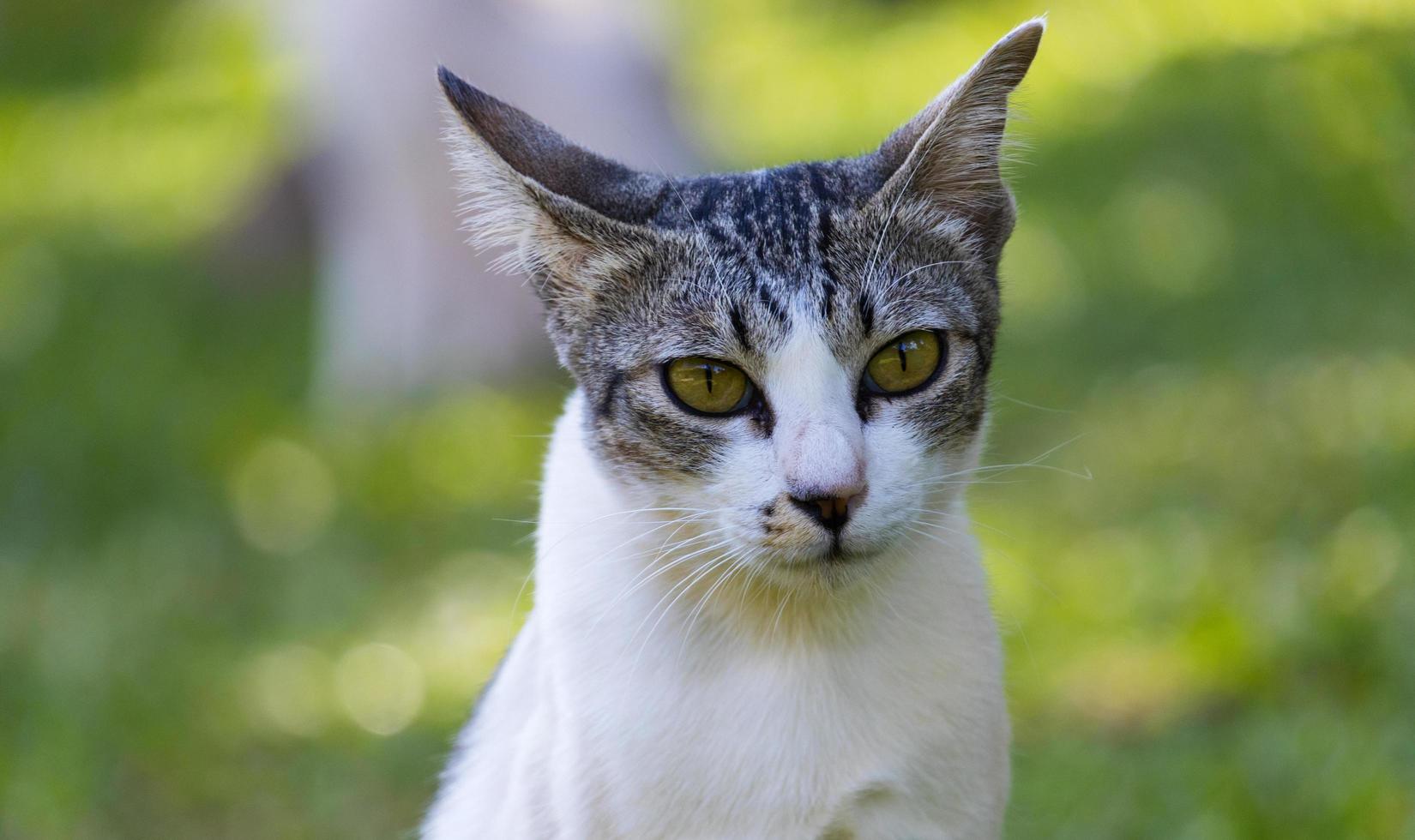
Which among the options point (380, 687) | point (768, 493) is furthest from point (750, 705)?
point (380, 687)

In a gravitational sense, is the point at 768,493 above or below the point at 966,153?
below

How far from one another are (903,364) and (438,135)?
209 inches

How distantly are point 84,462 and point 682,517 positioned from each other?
207 inches

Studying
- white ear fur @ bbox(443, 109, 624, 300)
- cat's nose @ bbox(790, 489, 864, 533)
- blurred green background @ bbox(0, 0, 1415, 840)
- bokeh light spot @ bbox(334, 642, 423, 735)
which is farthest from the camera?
bokeh light spot @ bbox(334, 642, 423, 735)

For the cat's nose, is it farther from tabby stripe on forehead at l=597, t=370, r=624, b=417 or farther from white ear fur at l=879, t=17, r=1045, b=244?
white ear fur at l=879, t=17, r=1045, b=244

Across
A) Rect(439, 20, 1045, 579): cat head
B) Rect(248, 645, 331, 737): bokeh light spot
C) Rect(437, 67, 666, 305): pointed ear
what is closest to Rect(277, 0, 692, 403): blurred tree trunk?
Rect(248, 645, 331, 737): bokeh light spot

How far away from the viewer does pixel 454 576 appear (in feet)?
19.2

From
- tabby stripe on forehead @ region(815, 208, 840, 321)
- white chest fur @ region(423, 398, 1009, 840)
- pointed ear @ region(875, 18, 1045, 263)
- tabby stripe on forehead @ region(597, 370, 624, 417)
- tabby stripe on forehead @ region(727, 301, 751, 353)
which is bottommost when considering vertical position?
white chest fur @ region(423, 398, 1009, 840)

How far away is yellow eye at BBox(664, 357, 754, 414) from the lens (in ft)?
8.79

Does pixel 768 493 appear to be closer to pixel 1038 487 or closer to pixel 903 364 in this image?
pixel 903 364

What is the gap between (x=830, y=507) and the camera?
2.48 m

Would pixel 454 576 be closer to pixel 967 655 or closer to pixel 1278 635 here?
pixel 1278 635

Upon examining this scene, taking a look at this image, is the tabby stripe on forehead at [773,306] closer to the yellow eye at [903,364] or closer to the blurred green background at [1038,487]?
the yellow eye at [903,364]

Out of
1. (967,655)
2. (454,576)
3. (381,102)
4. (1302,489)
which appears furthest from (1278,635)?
(381,102)
